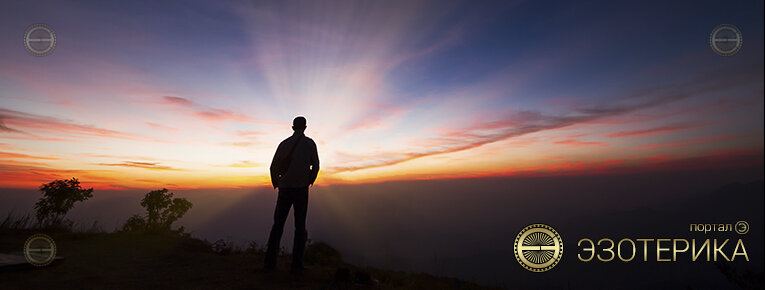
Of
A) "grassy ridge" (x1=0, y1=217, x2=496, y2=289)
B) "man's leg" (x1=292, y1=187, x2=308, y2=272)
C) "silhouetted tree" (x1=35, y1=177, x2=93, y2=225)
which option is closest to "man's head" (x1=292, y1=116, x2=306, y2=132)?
"man's leg" (x1=292, y1=187, x2=308, y2=272)

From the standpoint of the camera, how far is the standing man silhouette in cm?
685

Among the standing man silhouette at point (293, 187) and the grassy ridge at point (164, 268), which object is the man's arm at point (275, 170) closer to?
the standing man silhouette at point (293, 187)

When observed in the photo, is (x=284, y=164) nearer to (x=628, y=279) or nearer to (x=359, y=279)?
(x=359, y=279)

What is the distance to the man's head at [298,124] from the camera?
24.0ft

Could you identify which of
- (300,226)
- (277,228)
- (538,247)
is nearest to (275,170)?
(277,228)

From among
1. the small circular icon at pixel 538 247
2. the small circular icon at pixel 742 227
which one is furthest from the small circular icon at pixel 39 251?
the small circular icon at pixel 742 227

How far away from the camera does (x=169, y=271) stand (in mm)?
7141

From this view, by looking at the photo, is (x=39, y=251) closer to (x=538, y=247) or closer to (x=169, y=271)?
(x=169, y=271)

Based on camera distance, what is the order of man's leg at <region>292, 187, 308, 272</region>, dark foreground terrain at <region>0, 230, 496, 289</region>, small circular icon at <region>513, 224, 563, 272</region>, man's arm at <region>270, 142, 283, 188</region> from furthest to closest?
small circular icon at <region>513, 224, 563, 272</region> < man's arm at <region>270, 142, 283, 188</region> < man's leg at <region>292, 187, 308, 272</region> < dark foreground terrain at <region>0, 230, 496, 289</region>

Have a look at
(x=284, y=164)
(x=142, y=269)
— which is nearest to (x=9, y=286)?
(x=142, y=269)

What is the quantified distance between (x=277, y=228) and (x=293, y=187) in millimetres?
1055

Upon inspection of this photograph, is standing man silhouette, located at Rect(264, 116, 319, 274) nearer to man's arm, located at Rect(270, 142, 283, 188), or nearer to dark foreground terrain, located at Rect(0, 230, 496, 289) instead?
man's arm, located at Rect(270, 142, 283, 188)

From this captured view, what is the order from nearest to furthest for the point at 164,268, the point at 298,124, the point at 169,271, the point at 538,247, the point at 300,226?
1. the point at 300,226
2. the point at 169,271
3. the point at 298,124
4. the point at 164,268
5. the point at 538,247

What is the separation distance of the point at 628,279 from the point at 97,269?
263m
